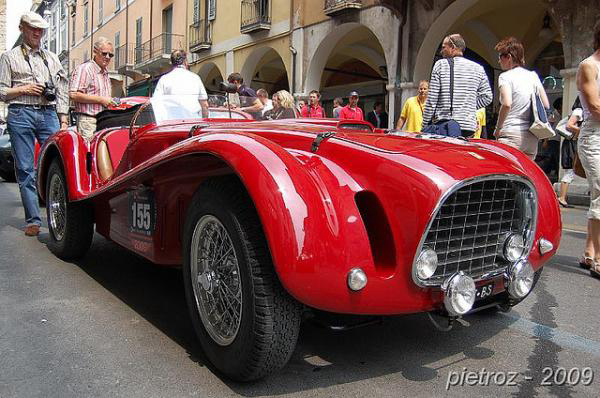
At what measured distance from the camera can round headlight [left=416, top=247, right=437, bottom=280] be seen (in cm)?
193

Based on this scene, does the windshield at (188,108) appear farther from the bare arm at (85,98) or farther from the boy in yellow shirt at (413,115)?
the boy in yellow shirt at (413,115)

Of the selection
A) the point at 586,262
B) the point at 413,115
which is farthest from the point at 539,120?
the point at 413,115

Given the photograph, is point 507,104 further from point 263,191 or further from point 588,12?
point 588,12

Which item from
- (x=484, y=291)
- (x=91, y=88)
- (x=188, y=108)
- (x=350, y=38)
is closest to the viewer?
(x=484, y=291)

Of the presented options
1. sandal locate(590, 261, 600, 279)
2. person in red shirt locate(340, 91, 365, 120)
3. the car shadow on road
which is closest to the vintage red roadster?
the car shadow on road

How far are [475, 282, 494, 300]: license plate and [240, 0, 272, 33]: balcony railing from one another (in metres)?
15.4

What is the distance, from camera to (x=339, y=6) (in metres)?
13.3

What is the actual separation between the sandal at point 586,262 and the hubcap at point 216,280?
2.87m

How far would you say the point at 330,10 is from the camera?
1370 centimetres

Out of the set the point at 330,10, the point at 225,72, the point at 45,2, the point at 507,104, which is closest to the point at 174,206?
the point at 507,104

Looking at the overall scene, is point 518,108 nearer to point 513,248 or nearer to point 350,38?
point 513,248

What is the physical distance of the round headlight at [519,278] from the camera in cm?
217

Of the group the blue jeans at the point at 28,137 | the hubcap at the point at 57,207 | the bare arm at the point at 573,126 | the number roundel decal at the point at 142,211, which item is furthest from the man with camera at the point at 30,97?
the bare arm at the point at 573,126

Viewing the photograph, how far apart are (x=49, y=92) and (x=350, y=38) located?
1195 cm
